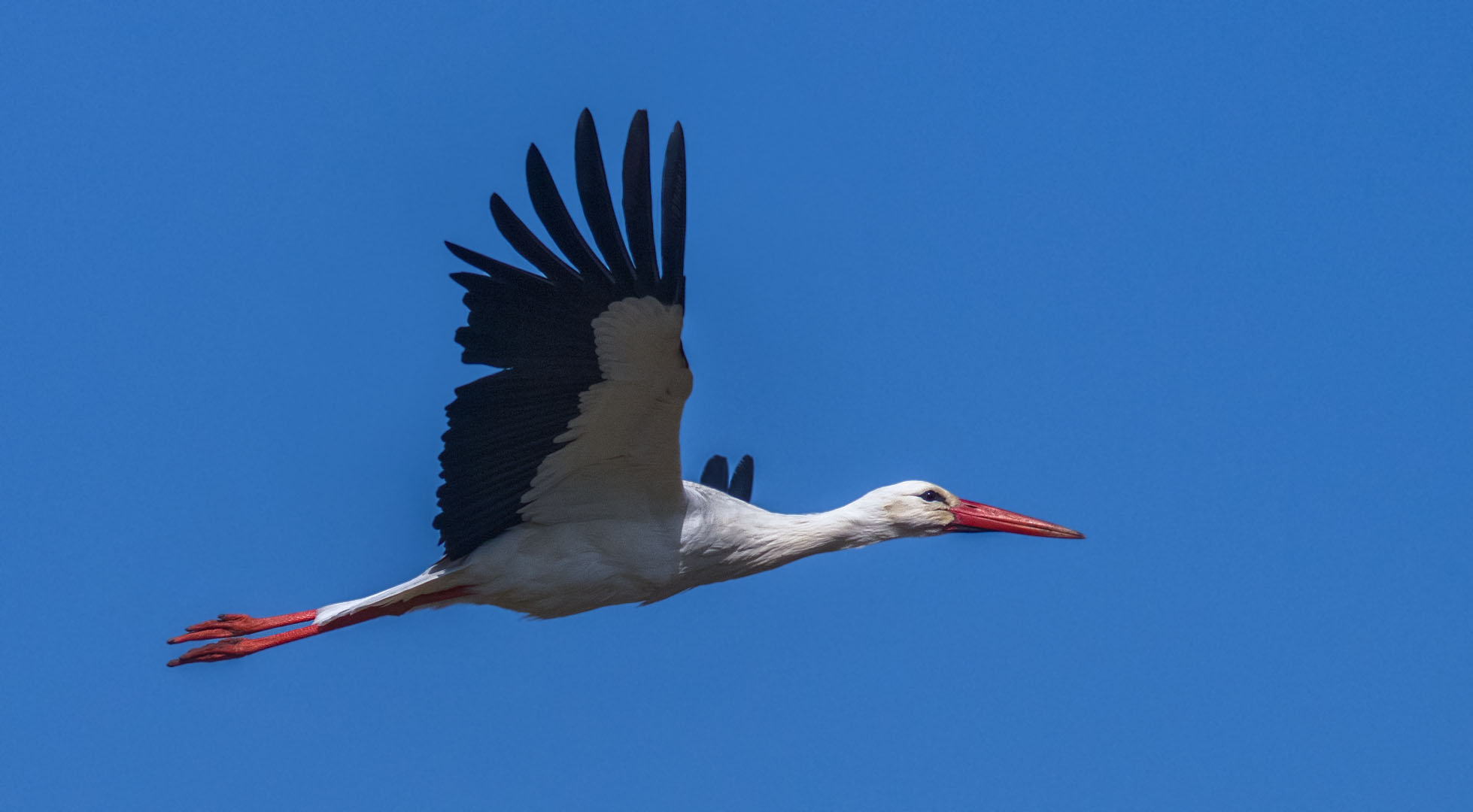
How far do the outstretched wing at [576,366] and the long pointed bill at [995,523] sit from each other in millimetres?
1982

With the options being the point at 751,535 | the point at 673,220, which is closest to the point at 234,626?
the point at 751,535

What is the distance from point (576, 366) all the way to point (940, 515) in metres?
2.82

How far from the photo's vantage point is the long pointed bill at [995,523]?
921 centimetres

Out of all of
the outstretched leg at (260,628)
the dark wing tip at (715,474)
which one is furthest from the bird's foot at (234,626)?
the dark wing tip at (715,474)

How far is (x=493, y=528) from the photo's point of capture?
26.3 ft

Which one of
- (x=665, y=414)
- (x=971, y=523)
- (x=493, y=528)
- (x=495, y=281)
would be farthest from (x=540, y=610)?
(x=971, y=523)

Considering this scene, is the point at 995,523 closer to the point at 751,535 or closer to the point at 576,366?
the point at 751,535

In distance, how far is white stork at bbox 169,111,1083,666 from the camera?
268 inches

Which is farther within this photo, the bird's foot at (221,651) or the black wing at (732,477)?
the black wing at (732,477)

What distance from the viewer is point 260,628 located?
8.27m

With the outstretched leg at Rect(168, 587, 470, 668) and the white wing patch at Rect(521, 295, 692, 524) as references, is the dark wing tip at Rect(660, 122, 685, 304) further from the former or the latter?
the outstretched leg at Rect(168, 587, 470, 668)

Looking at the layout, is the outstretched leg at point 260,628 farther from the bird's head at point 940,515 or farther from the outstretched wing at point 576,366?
the bird's head at point 940,515

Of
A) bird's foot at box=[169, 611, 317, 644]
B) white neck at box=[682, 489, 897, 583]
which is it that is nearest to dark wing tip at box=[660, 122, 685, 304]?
white neck at box=[682, 489, 897, 583]

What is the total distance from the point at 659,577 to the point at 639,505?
1.32 feet
